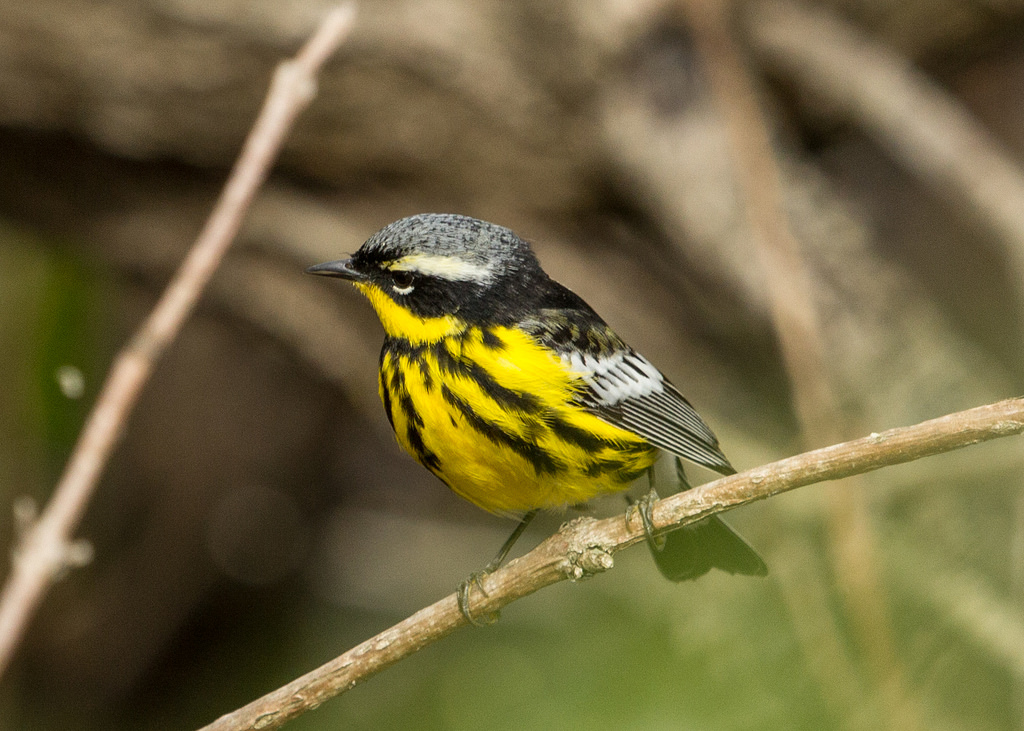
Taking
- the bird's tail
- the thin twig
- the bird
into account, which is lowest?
the thin twig

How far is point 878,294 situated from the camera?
13.9ft

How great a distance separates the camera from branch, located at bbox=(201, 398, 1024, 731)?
147cm

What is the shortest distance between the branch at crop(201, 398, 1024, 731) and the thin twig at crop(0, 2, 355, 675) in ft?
2.41

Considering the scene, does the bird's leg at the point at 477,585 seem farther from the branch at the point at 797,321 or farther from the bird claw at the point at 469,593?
the branch at the point at 797,321

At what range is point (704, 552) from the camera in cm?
271

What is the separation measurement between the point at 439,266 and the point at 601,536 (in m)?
0.77

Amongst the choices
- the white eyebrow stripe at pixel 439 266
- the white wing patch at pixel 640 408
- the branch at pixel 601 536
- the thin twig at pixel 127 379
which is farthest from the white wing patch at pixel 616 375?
the thin twig at pixel 127 379

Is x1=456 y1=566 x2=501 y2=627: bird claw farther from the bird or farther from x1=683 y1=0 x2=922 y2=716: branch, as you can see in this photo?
x1=683 y1=0 x2=922 y2=716: branch

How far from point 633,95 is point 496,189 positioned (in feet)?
2.24

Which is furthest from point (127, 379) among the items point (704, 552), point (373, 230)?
point (373, 230)

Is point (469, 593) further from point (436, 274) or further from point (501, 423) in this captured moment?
point (436, 274)

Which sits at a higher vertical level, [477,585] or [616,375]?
[616,375]

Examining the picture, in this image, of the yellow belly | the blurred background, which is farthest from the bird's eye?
the blurred background

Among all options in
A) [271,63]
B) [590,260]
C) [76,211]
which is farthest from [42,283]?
[590,260]
